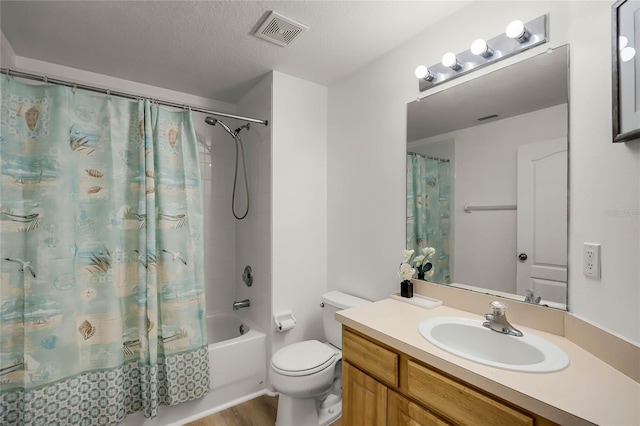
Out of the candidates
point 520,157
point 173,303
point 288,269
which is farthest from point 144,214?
point 520,157

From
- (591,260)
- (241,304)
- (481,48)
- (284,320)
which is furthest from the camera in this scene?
(241,304)

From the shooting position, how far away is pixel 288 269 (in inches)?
89.2

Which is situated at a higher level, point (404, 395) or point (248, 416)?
point (404, 395)

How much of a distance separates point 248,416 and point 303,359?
2.20 feet

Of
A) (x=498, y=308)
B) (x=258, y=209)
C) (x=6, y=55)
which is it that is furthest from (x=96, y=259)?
(x=498, y=308)

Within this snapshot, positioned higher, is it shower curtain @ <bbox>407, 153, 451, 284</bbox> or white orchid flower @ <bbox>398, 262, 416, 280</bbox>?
shower curtain @ <bbox>407, 153, 451, 284</bbox>

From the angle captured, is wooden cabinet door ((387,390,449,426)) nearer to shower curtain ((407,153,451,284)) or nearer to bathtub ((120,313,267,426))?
shower curtain ((407,153,451,284))

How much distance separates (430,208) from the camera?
172 centimetres

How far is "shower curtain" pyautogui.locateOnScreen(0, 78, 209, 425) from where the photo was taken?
152cm

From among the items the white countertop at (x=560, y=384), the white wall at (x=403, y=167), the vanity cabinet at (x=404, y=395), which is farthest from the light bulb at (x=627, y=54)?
the vanity cabinet at (x=404, y=395)

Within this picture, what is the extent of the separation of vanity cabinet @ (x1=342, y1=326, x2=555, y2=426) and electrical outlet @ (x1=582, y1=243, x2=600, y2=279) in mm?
573

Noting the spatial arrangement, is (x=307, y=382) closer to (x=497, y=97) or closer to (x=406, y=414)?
(x=406, y=414)

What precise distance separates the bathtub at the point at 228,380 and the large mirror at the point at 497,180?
1.42m

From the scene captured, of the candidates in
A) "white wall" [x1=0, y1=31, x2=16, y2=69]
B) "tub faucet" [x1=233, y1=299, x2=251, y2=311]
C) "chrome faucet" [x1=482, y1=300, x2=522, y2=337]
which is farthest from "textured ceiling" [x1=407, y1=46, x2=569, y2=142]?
"white wall" [x1=0, y1=31, x2=16, y2=69]
